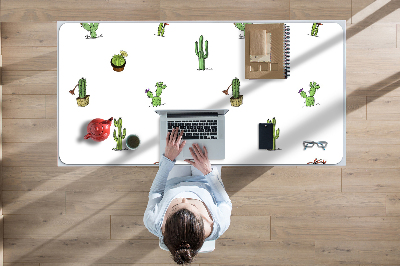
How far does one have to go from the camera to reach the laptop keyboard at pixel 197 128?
1253 mm

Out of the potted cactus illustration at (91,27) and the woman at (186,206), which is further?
the potted cactus illustration at (91,27)

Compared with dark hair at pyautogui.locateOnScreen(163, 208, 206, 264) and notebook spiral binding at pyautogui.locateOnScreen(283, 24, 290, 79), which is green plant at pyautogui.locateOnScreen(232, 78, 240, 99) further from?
dark hair at pyautogui.locateOnScreen(163, 208, 206, 264)

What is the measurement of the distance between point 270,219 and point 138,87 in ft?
3.88

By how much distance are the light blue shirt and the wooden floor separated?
0.49 m

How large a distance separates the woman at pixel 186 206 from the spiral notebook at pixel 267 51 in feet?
1.56

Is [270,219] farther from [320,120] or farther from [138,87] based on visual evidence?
[138,87]

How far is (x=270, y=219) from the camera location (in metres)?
1.73

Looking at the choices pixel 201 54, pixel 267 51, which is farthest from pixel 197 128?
pixel 267 51

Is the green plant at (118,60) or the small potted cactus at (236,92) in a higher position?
the green plant at (118,60)

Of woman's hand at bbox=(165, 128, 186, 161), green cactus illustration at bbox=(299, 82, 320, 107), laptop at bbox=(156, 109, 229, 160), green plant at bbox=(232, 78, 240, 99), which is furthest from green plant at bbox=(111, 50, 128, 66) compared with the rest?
green cactus illustration at bbox=(299, 82, 320, 107)

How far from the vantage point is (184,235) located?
3.04ft

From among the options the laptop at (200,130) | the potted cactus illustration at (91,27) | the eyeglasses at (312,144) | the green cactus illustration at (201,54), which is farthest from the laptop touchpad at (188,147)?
the potted cactus illustration at (91,27)

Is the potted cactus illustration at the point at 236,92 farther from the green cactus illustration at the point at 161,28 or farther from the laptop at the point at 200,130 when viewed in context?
the green cactus illustration at the point at 161,28

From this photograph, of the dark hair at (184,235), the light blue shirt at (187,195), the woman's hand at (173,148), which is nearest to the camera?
the dark hair at (184,235)
